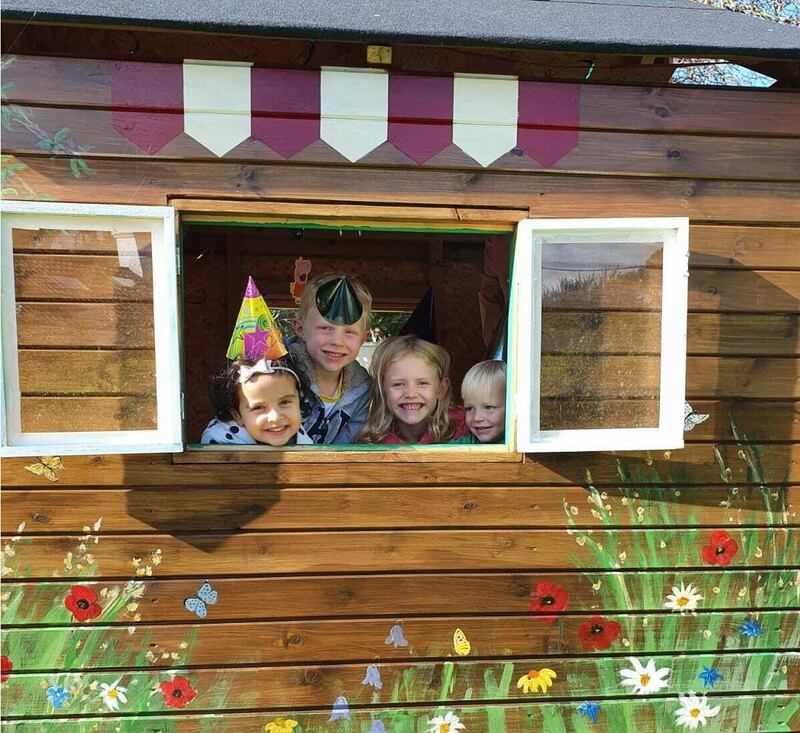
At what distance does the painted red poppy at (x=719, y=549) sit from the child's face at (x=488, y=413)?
917 millimetres

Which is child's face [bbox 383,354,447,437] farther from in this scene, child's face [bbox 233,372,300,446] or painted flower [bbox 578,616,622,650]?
painted flower [bbox 578,616,622,650]

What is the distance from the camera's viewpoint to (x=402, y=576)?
288 centimetres

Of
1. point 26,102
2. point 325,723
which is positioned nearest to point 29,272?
point 26,102

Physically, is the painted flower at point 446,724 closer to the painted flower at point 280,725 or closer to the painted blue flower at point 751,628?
the painted flower at point 280,725

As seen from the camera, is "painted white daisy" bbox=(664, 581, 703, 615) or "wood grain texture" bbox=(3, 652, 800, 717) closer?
"wood grain texture" bbox=(3, 652, 800, 717)

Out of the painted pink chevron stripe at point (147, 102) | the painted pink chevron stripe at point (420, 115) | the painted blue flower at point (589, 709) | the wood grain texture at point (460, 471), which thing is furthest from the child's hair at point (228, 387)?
the painted blue flower at point (589, 709)

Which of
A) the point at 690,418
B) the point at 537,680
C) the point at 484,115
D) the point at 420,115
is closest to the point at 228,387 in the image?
the point at 420,115

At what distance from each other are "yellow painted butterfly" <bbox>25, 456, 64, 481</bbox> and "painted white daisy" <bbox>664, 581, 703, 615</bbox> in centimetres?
236

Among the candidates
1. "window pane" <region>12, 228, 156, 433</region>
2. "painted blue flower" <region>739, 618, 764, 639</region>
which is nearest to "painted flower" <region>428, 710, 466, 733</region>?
"painted blue flower" <region>739, 618, 764, 639</region>

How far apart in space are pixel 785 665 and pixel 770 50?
239 centimetres

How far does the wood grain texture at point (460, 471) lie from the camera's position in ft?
8.94

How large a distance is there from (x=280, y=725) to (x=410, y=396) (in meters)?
1.36

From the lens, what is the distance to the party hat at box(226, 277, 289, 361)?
2846mm

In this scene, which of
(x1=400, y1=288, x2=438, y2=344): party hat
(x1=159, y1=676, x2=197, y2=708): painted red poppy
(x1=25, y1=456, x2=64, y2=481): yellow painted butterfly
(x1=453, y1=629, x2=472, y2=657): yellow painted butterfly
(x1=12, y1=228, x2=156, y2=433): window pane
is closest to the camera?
(x1=12, y1=228, x2=156, y2=433): window pane
